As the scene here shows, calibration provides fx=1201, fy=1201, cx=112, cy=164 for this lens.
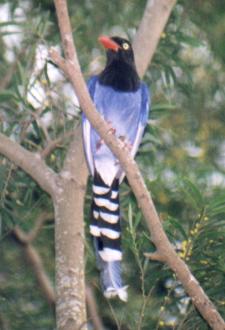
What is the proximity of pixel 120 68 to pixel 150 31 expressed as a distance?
272mm

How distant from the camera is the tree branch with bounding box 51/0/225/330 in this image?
4.32m

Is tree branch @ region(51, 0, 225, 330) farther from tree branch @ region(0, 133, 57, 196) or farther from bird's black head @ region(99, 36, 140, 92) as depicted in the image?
bird's black head @ region(99, 36, 140, 92)

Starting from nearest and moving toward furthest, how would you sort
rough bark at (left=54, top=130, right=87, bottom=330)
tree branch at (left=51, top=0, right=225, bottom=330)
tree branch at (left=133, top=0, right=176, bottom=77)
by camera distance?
tree branch at (left=51, top=0, right=225, bottom=330) < rough bark at (left=54, top=130, right=87, bottom=330) < tree branch at (left=133, top=0, right=176, bottom=77)

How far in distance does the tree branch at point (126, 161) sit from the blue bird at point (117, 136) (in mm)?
445

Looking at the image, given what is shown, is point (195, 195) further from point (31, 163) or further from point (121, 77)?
point (121, 77)

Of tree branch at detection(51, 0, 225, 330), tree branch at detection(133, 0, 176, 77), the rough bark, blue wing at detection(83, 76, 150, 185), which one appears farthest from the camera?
blue wing at detection(83, 76, 150, 185)

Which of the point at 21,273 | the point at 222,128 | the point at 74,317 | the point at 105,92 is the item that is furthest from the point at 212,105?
the point at 74,317

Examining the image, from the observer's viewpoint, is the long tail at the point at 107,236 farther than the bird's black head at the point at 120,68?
No

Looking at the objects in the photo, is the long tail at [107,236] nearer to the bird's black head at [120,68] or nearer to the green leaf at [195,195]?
the green leaf at [195,195]

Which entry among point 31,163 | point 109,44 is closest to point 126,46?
point 109,44

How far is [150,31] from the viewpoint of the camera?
5.66 metres

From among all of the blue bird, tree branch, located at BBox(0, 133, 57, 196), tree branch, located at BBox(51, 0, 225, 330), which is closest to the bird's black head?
the blue bird

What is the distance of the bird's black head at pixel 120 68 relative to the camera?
582 cm

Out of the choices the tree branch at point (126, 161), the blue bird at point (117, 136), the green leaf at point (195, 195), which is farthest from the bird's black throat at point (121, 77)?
the tree branch at point (126, 161)
